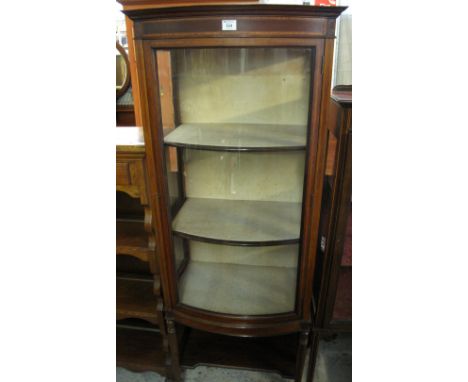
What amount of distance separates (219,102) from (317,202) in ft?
1.77

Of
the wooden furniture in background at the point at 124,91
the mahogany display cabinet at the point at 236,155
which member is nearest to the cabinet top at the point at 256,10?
the mahogany display cabinet at the point at 236,155

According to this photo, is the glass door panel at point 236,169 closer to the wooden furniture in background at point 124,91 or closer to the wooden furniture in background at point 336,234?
the wooden furniture in background at point 336,234

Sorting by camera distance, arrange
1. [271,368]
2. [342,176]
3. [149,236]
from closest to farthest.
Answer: [342,176]
[149,236]
[271,368]

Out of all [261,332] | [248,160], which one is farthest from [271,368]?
[248,160]

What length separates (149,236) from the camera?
1.23 m

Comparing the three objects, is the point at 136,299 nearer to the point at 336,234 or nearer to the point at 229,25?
the point at 336,234

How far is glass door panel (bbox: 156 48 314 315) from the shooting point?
1.06m

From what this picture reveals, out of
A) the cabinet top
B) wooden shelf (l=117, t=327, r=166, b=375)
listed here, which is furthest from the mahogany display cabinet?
wooden shelf (l=117, t=327, r=166, b=375)

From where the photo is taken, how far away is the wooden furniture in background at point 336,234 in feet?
3.24

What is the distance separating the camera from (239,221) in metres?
1.26

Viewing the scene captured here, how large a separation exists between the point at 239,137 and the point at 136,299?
89cm

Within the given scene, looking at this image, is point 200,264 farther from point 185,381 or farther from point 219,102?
point 219,102

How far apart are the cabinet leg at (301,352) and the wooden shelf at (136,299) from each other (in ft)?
2.03
